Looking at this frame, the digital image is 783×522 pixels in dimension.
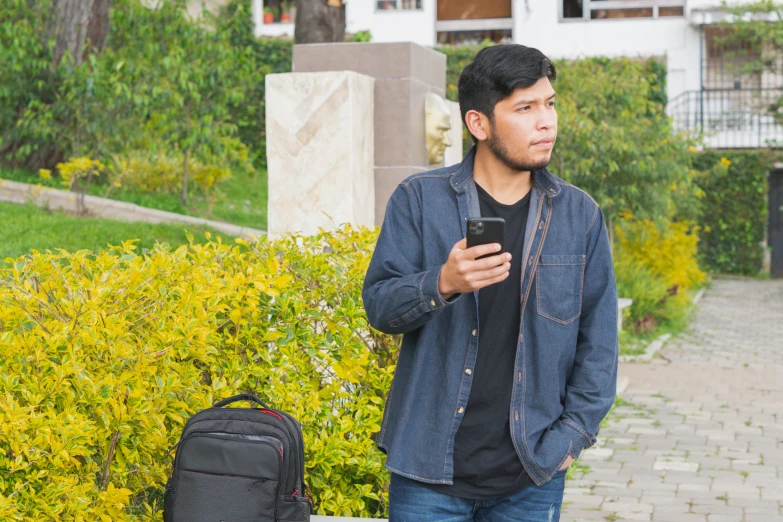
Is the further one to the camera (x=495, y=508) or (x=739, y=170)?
(x=739, y=170)

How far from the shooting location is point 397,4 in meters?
29.3

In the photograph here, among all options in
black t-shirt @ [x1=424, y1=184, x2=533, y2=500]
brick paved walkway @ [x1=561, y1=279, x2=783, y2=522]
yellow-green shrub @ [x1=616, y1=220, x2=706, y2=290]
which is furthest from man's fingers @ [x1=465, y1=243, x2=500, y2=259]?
yellow-green shrub @ [x1=616, y1=220, x2=706, y2=290]

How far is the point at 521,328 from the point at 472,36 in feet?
89.8

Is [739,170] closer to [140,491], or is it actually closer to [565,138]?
[565,138]

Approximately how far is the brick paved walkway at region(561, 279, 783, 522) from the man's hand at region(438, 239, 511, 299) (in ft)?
12.0

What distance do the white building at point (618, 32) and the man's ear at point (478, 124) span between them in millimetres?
23964

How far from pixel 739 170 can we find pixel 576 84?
11.4m

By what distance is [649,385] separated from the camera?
10047 mm

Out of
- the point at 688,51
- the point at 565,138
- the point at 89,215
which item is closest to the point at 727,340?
the point at 565,138

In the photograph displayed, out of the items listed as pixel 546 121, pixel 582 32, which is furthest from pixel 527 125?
pixel 582 32

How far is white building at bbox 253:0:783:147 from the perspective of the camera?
1047 inches

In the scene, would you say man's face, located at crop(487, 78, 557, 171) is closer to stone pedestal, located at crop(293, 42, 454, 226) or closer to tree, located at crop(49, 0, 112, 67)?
stone pedestal, located at crop(293, 42, 454, 226)

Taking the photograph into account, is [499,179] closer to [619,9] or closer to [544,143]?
[544,143]

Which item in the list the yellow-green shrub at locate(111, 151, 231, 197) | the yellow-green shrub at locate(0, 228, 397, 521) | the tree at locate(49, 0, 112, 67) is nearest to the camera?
the yellow-green shrub at locate(0, 228, 397, 521)
